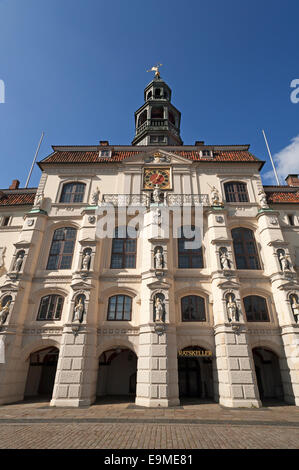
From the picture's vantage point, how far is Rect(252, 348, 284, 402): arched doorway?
17734mm

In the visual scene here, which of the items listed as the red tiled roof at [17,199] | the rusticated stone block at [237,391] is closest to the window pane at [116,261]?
the red tiled roof at [17,199]

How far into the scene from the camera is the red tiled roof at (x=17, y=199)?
23869mm

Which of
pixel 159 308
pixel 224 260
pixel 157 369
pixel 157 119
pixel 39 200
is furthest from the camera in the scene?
pixel 157 119

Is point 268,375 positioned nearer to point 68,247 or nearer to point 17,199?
point 68,247

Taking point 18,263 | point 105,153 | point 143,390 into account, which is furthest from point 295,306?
point 105,153

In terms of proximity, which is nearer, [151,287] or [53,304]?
[151,287]

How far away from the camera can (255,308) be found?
18.0m

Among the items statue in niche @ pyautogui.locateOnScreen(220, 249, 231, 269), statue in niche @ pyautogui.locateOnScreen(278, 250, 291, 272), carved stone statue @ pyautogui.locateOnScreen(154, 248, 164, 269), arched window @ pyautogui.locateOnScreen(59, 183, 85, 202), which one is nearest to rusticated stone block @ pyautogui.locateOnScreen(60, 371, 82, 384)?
carved stone statue @ pyautogui.locateOnScreen(154, 248, 164, 269)

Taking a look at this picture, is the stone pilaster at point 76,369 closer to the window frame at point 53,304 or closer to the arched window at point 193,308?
the window frame at point 53,304

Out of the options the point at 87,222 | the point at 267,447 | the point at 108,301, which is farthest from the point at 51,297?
the point at 267,447

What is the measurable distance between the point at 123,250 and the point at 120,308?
4.78 meters

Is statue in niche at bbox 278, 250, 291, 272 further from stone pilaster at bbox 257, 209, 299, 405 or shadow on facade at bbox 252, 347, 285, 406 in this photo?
shadow on facade at bbox 252, 347, 285, 406

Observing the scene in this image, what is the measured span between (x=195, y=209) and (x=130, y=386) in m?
15.4

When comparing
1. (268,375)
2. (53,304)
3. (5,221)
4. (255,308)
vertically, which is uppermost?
(5,221)
